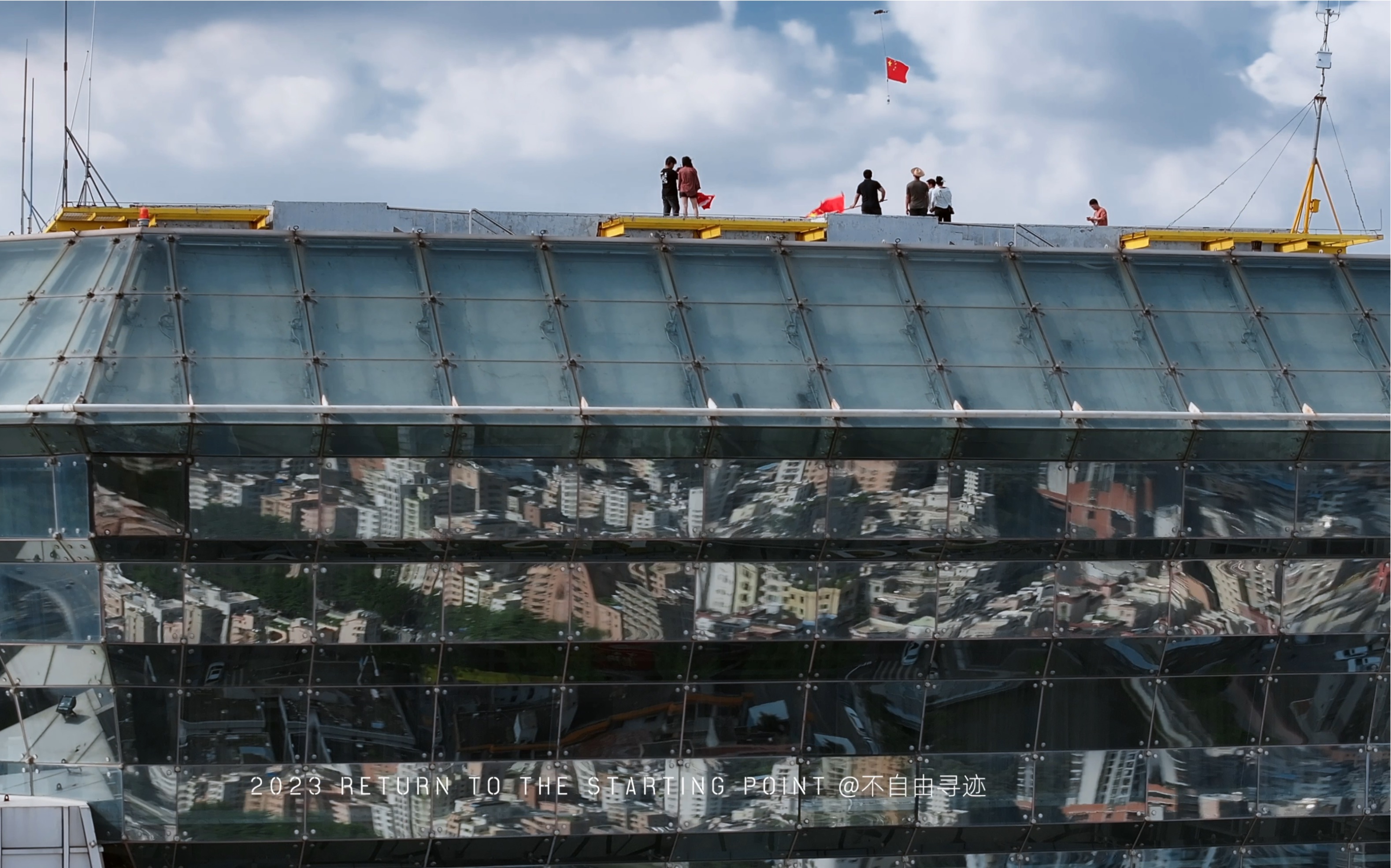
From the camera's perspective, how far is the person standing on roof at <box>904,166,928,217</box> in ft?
116

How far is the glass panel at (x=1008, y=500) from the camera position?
2981 centimetres

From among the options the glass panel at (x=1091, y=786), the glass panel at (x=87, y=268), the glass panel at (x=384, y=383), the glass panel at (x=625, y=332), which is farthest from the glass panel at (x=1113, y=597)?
the glass panel at (x=87, y=268)

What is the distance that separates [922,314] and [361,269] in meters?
9.30

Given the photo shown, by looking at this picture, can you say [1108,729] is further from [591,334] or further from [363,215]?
[363,215]

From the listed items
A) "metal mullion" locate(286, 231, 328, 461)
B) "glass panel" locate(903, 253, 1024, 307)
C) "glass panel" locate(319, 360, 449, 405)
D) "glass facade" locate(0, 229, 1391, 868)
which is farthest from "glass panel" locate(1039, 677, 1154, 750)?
"metal mullion" locate(286, 231, 328, 461)

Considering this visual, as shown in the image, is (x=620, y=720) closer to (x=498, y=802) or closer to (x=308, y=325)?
(x=498, y=802)

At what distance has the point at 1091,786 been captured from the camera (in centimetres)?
3131

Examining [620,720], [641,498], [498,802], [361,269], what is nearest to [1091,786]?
[620,720]

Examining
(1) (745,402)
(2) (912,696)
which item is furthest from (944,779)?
(1) (745,402)

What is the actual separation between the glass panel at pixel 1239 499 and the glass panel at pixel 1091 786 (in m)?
4.11

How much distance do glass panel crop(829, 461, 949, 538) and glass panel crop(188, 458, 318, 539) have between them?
807 centimetres

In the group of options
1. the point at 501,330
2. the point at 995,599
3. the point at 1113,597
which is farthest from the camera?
the point at 1113,597

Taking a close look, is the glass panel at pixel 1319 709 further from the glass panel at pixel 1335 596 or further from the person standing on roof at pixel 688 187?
the person standing on roof at pixel 688 187

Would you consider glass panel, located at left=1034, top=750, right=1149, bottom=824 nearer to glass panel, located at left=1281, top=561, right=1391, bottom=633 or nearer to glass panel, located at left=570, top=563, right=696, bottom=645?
glass panel, located at left=1281, top=561, right=1391, bottom=633
